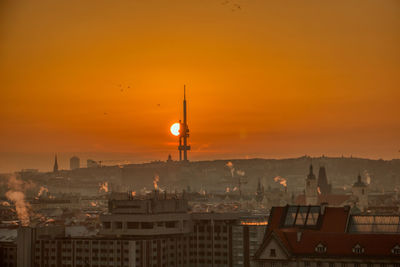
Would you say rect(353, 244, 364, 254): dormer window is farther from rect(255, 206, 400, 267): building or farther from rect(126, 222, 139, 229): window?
rect(126, 222, 139, 229): window

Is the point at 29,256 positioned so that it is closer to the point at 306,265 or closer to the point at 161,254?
the point at 161,254

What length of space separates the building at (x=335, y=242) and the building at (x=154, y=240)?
118ft

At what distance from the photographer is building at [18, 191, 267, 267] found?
17875cm

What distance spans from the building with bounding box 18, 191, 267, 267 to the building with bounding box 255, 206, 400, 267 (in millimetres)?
35936

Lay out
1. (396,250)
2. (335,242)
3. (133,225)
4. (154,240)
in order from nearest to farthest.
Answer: (396,250) < (335,242) < (154,240) < (133,225)

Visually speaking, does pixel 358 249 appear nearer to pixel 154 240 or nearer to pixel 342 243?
pixel 342 243

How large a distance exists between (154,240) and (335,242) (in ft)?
175

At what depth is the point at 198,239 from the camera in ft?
626

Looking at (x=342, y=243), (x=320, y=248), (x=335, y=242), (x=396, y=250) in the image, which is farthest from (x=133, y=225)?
(x=396, y=250)

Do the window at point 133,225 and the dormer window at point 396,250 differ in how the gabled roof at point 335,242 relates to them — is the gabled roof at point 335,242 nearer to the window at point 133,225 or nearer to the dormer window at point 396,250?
the dormer window at point 396,250

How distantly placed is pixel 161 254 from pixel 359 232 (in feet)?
168

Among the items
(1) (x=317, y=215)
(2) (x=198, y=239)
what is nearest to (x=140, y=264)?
(2) (x=198, y=239)

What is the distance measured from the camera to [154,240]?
180 metres

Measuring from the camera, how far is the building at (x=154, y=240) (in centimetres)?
17875
